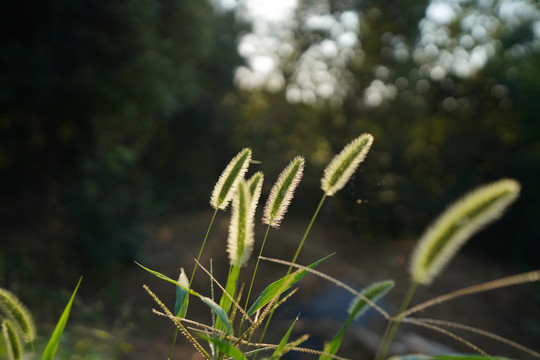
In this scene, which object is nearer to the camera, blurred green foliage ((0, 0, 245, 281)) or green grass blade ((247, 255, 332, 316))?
green grass blade ((247, 255, 332, 316))

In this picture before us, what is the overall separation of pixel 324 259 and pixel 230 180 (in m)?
0.31

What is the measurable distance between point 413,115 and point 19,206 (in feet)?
39.4

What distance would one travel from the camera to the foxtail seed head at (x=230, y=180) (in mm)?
1144

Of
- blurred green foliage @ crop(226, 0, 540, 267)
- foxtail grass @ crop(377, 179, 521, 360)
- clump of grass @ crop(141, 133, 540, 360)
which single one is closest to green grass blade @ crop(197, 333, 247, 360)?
clump of grass @ crop(141, 133, 540, 360)

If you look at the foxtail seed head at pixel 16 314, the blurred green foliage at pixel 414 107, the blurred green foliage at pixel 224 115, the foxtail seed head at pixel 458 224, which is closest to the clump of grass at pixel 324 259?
the foxtail seed head at pixel 458 224

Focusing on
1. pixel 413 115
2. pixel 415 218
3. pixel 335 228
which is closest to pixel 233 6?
pixel 413 115

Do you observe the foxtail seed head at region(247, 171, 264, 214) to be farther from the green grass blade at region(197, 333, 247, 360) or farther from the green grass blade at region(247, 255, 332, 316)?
the green grass blade at region(197, 333, 247, 360)

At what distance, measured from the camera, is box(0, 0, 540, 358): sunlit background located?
8328 millimetres

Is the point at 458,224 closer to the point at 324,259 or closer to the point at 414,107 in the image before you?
the point at 324,259

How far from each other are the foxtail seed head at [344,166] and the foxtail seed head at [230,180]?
0.69 ft

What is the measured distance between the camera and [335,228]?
1403 centimetres

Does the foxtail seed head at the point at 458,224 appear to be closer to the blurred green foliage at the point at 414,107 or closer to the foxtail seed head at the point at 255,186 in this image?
the foxtail seed head at the point at 255,186

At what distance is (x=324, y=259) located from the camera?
1.11 metres

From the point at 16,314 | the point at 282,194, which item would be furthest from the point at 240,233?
the point at 16,314
